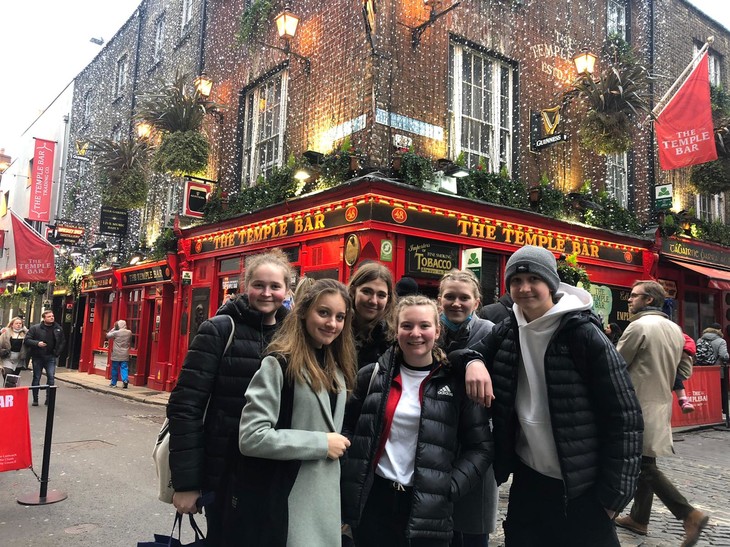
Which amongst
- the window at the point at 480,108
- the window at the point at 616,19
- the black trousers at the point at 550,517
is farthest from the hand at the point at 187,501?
the window at the point at 616,19

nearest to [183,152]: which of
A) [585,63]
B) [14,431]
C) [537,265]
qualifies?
[14,431]

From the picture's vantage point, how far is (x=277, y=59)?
1278 centimetres

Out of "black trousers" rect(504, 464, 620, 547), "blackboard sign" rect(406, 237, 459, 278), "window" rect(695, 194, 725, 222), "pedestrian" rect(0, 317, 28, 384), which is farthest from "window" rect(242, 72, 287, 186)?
"window" rect(695, 194, 725, 222)

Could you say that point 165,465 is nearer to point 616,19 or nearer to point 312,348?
point 312,348

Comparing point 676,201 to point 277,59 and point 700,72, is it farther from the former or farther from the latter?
point 277,59

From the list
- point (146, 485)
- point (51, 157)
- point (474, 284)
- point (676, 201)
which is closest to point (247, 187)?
point (146, 485)

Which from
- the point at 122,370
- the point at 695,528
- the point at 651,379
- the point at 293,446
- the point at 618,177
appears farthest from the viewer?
the point at 122,370

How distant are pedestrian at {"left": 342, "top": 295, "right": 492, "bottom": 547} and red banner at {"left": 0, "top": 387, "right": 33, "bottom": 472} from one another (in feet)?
13.3

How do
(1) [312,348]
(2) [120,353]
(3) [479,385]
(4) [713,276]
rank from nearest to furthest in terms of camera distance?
(3) [479,385] < (1) [312,348] < (4) [713,276] < (2) [120,353]

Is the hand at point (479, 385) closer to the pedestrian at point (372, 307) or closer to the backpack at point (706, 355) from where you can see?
the pedestrian at point (372, 307)

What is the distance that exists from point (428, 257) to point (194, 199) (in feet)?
22.3

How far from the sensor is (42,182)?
2548cm

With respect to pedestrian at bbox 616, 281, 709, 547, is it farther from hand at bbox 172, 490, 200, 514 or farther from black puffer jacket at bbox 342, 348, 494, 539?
hand at bbox 172, 490, 200, 514

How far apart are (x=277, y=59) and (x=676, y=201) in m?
11.3
